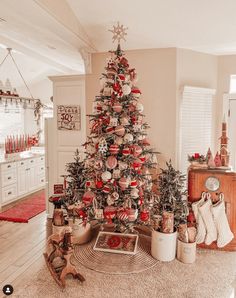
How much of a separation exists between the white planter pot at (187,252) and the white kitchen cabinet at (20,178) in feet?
11.5

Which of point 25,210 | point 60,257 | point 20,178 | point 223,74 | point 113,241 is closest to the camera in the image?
point 60,257

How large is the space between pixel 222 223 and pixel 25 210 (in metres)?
3.44

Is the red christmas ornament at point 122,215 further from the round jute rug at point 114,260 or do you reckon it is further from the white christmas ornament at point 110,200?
the round jute rug at point 114,260

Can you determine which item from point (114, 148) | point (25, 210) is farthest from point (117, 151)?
point (25, 210)

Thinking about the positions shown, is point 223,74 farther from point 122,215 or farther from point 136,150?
point 122,215

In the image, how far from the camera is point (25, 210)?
499 cm

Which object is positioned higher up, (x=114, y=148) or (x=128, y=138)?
(x=128, y=138)

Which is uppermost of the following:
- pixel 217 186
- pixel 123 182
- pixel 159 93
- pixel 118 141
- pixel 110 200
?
pixel 159 93

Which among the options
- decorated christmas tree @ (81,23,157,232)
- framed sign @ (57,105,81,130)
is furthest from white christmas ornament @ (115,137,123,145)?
framed sign @ (57,105,81,130)

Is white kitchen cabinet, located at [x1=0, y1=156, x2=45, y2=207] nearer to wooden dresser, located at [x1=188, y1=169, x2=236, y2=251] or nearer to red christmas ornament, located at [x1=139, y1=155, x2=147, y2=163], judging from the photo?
red christmas ornament, located at [x1=139, y1=155, x2=147, y2=163]

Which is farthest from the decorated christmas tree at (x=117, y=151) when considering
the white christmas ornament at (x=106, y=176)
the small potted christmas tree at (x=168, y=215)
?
the small potted christmas tree at (x=168, y=215)

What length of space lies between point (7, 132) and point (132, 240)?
4893 millimetres

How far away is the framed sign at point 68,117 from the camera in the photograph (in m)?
4.29

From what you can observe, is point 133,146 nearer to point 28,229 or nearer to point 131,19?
point 131,19
